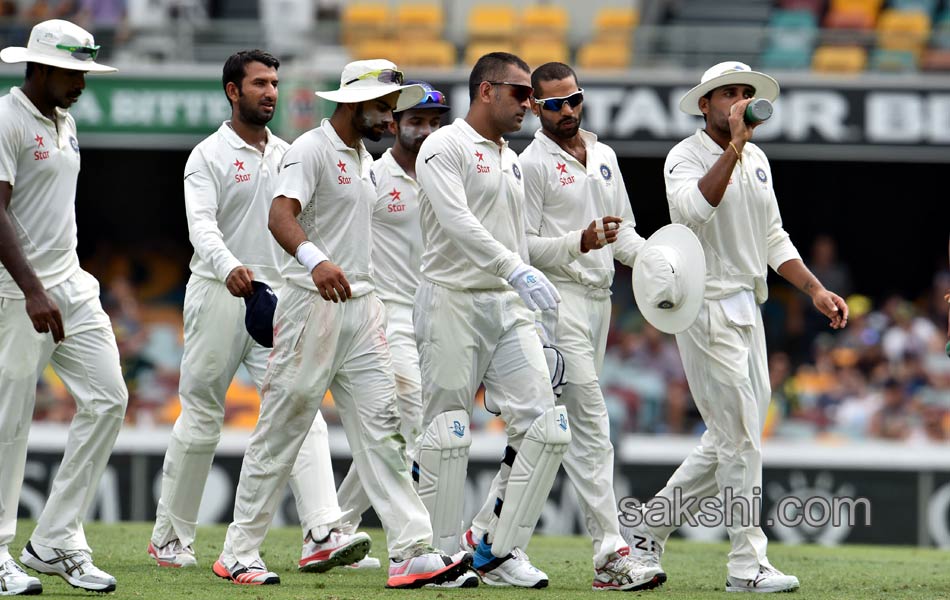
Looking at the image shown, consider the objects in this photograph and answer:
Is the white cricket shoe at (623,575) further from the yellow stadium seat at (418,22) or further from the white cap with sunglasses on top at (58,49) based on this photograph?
the yellow stadium seat at (418,22)

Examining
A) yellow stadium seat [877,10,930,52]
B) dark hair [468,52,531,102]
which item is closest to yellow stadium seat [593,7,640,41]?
yellow stadium seat [877,10,930,52]

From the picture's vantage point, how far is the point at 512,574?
7301 millimetres

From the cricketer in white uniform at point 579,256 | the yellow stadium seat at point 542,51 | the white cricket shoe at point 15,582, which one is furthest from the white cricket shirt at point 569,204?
the yellow stadium seat at point 542,51

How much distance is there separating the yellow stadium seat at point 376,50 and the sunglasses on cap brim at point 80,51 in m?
10.9

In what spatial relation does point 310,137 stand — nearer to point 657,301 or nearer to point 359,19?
point 657,301

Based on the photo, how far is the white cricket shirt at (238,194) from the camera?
307 inches

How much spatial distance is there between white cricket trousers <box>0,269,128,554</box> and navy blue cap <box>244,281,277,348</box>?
0.64 metres

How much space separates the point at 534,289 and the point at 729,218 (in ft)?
4.57

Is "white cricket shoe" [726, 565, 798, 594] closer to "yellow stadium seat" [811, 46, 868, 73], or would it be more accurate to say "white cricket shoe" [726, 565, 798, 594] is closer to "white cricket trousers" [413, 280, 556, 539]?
"white cricket trousers" [413, 280, 556, 539]

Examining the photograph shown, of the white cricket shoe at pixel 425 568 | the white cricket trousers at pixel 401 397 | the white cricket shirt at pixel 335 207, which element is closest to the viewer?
the white cricket shoe at pixel 425 568

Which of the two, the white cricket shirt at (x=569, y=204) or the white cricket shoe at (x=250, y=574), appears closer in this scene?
the white cricket shoe at (x=250, y=574)

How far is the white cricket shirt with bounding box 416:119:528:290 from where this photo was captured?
696cm

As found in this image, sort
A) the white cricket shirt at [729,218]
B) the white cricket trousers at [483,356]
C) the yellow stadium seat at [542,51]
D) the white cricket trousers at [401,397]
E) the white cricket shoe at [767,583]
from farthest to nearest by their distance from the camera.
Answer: the yellow stadium seat at [542,51], the white cricket trousers at [401,397], the white cricket shirt at [729,218], the white cricket shoe at [767,583], the white cricket trousers at [483,356]

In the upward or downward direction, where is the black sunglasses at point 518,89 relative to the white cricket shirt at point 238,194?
upward
